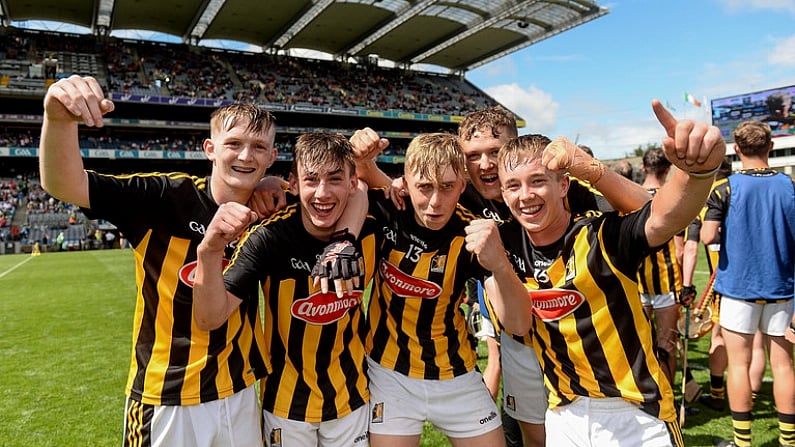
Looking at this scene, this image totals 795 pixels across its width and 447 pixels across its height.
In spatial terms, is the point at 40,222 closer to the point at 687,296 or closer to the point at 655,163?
the point at 655,163

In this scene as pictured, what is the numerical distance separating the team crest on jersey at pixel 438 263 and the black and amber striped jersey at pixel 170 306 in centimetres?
101

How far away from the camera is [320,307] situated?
260cm

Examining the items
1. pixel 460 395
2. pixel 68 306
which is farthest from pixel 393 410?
pixel 68 306

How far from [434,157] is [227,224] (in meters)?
1.08

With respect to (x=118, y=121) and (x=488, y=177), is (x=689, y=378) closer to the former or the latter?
(x=488, y=177)

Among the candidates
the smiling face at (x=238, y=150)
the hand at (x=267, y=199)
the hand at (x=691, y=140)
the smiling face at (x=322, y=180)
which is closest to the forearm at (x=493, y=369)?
the smiling face at (x=322, y=180)

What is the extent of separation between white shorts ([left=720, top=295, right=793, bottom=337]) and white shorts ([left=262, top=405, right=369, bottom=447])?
300cm

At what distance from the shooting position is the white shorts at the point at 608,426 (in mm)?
2297

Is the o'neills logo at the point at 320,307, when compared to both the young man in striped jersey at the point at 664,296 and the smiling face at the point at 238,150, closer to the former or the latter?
the smiling face at the point at 238,150

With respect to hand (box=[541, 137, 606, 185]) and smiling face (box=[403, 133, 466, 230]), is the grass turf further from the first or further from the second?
hand (box=[541, 137, 606, 185])

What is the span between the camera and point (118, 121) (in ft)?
117

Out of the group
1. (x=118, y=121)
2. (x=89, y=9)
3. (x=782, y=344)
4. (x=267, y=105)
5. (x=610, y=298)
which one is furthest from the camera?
(x=267, y=105)

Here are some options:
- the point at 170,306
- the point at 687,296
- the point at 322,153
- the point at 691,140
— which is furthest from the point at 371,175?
the point at 687,296

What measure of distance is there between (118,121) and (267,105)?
1000 centimetres
